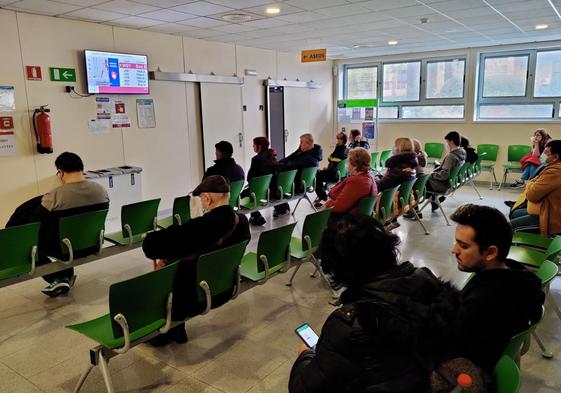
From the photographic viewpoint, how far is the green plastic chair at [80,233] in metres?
3.30

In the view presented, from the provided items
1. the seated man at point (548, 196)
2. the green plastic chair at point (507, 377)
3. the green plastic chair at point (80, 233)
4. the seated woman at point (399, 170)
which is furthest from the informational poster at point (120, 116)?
the green plastic chair at point (507, 377)

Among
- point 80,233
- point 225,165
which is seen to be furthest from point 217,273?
point 225,165

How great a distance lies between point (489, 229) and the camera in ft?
5.94

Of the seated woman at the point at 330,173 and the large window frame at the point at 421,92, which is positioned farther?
the large window frame at the point at 421,92

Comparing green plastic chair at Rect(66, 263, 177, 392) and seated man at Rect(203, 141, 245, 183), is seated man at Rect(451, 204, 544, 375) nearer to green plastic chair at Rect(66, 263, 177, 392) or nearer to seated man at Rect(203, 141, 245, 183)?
green plastic chair at Rect(66, 263, 177, 392)

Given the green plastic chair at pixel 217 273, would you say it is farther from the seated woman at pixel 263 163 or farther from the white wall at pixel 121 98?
the white wall at pixel 121 98

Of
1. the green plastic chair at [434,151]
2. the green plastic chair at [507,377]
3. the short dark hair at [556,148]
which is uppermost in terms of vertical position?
the short dark hair at [556,148]

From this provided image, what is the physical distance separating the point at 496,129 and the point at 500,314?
8.66 metres

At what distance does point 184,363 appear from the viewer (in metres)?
2.82

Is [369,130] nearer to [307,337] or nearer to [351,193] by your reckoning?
[351,193]

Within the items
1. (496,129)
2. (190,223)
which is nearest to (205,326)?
(190,223)

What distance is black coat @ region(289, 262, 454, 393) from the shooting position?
119 cm

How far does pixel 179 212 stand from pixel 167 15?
2.73 meters

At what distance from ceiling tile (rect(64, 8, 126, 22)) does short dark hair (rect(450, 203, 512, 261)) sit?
4.99m
